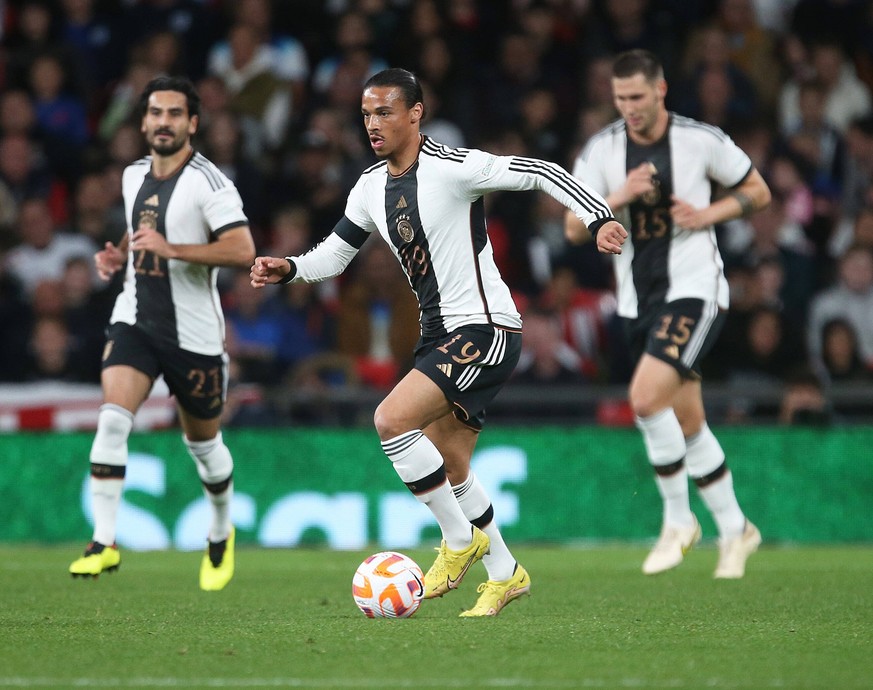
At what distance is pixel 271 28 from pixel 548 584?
347 inches

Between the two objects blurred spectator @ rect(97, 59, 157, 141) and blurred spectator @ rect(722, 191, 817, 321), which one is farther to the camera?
blurred spectator @ rect(97, 59, 157, 141)

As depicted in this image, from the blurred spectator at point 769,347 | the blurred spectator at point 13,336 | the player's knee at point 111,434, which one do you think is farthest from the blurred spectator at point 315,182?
the player's knee at point 111,434

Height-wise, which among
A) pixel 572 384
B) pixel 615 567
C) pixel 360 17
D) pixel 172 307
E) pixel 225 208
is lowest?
pixel 615 567

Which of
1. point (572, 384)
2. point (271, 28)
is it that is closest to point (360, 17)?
point (271, 28)

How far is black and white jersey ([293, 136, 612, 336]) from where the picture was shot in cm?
677

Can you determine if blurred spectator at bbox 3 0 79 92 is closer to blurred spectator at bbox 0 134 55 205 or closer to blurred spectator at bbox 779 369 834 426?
blurred spectator at bbox 0 134 55 205

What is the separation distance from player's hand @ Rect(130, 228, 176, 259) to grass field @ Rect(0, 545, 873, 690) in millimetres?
1848

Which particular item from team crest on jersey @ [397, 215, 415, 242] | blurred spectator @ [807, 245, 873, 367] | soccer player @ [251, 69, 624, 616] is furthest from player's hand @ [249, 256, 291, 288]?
blurred spectator @ [807, 245, 873, 367]

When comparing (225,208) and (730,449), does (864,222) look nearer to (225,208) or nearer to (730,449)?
(730,449)

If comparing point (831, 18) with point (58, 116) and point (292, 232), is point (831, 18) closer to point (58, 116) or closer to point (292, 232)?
point (292, 232)

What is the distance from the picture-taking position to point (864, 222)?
13750mm

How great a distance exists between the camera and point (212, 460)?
8945 mm

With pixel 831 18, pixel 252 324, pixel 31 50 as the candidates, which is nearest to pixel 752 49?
pixel 831 18

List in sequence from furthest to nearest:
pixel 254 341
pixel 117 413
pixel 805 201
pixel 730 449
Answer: pixel 805 201 → pixel 254 341 → pixel 730 449 → pixel 117 413
